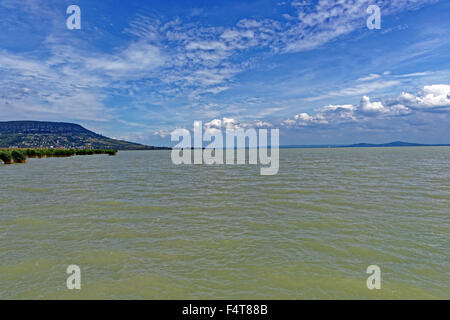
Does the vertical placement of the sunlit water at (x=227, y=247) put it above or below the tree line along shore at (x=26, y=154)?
below

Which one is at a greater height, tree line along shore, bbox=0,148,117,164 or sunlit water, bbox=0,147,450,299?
tree line along shore, bbox=0,148,117,164

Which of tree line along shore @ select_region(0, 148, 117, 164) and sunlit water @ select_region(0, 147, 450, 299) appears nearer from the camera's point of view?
sunlit water @ select_region(0, 147, 450, 299)

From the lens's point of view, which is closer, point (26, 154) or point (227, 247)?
point (227, 247)

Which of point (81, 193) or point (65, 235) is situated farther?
point (81, 193)

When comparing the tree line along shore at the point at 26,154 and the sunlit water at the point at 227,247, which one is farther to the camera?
the tree line along shore at the point at 26,154

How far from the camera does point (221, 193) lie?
24547 mm

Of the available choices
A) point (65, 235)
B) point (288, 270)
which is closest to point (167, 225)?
point (65, 235)

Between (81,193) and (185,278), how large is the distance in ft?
67.4

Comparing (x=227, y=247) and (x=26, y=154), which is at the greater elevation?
(x=26, y=154)
